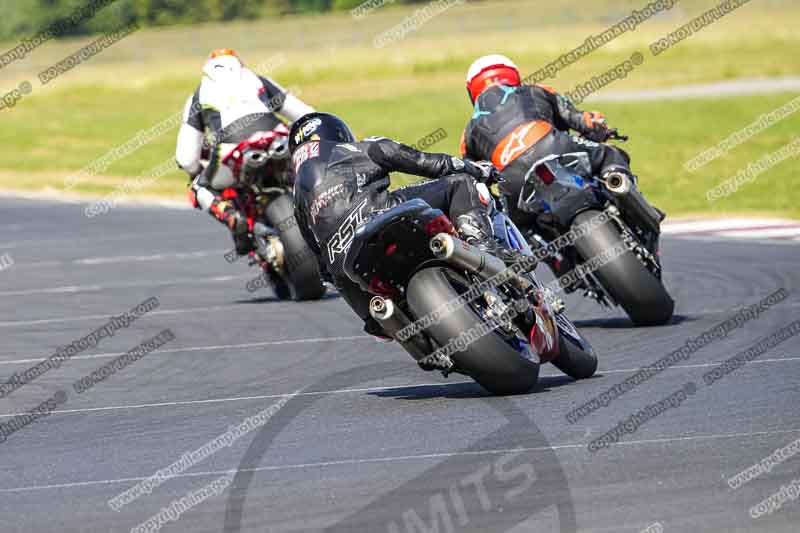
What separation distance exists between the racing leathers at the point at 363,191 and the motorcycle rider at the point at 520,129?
2155mm

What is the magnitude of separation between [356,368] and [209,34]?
5228cm

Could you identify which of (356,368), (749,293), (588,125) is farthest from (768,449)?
(749,293)

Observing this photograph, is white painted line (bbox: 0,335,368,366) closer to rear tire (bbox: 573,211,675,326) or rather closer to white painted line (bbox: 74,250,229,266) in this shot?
rear tire (bbox: 573,211,675,326)

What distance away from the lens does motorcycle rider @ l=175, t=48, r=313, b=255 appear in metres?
13.3

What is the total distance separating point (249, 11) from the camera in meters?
84.4

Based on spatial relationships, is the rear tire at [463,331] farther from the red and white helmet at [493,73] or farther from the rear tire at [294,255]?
the rear tire at [294,255]

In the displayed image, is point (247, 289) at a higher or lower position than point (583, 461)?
lower

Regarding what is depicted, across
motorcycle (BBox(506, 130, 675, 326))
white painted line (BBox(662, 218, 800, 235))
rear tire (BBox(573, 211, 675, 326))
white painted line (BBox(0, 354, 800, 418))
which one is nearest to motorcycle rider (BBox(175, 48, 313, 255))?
motorcycle (BBox(506, 130, 675, 326))

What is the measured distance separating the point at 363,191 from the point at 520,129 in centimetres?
258

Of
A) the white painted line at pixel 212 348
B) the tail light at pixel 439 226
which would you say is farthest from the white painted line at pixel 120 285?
the tail light at pixel 439 226

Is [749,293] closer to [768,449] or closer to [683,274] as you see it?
[683,274]

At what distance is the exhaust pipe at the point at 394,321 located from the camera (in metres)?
7.72

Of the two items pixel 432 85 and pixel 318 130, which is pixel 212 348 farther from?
pixel 432 85

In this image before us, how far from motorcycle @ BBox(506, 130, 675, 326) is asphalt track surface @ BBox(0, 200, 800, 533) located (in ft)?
0.89
